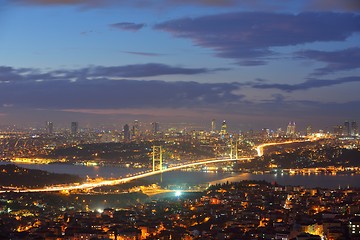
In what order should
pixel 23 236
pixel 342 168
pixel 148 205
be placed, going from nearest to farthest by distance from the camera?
pixel 23 236 → pixel 148 205 → pixel 342 168

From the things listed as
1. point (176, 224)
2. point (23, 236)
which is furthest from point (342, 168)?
point (23, 236)

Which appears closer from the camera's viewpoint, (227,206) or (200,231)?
(200,231)

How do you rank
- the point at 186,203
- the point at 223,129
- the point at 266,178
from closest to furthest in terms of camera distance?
1. the point at 186,203
2. the point at 266,178
3. the point at 223,129

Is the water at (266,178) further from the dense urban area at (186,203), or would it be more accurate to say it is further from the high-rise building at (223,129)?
the high-rise building at (223,129)

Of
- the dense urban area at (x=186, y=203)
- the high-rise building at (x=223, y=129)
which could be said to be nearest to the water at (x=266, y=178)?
the dense urban area at (x=186, y=203)

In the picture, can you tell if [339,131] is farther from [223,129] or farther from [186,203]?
[186,203]

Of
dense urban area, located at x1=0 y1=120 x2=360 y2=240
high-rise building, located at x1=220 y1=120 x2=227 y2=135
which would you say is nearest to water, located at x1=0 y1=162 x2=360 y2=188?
dense urban area, located at x1=0 y1=120 x2=360 y2=240

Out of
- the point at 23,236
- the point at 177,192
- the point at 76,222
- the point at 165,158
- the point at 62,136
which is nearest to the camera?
the point at 23,236

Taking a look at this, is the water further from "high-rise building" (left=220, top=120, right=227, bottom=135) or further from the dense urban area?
"high-rise building" (left=220, top=120, right=227, bottom=135)

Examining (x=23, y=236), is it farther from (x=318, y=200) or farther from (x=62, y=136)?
(x=62, y=136)

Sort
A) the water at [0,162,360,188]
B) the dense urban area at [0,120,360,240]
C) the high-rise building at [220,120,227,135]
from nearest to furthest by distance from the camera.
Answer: the dense urban area at [0,120,360,240], the water at [0,162,360,188], the high-rise building at [220,120,227,135]

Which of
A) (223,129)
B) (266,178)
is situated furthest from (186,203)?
(223,129)
